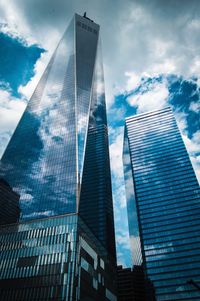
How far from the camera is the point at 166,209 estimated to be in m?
142

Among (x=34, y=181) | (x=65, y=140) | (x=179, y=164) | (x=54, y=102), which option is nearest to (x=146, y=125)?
(x=179, y=164)

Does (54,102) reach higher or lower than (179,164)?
higher

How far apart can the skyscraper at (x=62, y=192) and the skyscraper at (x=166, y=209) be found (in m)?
25.1

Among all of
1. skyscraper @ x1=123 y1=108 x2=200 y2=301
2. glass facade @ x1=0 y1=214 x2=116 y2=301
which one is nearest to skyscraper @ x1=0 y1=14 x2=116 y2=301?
glass facade @ x1=0 y1=214 x2=116 y2=301

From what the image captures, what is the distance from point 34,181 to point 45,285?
47690 millimetres

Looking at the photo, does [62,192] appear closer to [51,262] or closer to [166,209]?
[51,262]

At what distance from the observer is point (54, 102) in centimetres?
14100

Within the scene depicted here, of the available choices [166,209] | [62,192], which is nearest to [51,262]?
[62,192]

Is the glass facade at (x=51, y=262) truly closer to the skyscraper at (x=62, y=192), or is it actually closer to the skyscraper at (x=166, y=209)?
the skyscraper at (x=62, y=192)

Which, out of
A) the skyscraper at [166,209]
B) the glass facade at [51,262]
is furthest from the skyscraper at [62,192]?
the skyscraper at [166,209]

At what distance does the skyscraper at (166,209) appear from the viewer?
119 metres

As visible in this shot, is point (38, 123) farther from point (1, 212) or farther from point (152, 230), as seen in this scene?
point (152, 230)

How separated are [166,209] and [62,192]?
69123 mm

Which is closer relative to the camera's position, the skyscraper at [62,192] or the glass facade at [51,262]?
the glass facade at [51,262]
